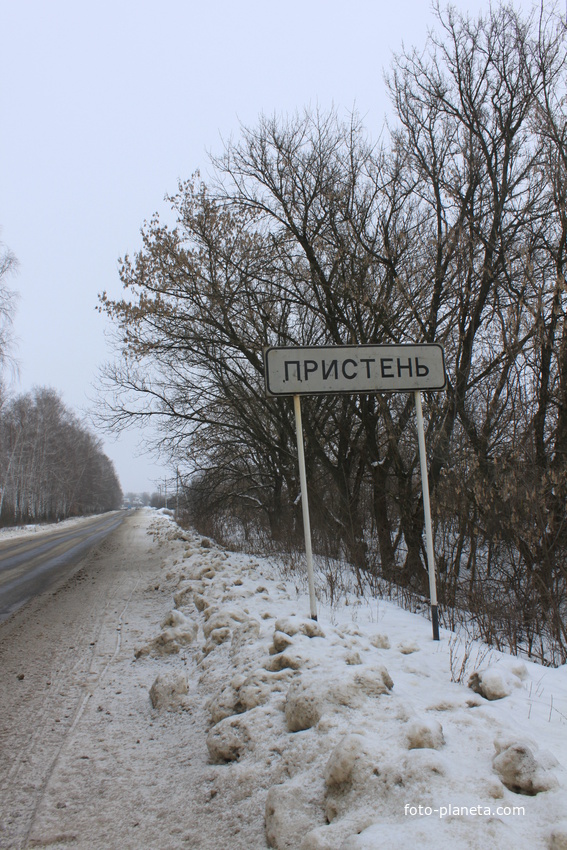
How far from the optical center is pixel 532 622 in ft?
18.3

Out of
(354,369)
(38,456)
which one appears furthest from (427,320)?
(38,456)

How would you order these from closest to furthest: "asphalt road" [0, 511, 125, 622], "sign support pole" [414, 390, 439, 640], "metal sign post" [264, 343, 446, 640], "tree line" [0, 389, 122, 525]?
1. "sign support pole" [414, 390, 439, 640]
2. "metal sign post" [264, 343, 446, 640]
3. "asphalt road" [0, 511, 125, 622]
4. "tree line" [0, 389, 122, 525]

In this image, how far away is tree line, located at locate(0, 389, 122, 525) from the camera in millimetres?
38625

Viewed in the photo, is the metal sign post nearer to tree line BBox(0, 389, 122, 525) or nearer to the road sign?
the road sign

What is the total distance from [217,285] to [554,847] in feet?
33.1

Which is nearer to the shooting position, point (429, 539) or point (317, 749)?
point (317, 749)

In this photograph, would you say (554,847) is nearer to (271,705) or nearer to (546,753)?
(546,753)

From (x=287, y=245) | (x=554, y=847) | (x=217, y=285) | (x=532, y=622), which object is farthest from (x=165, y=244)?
(x=554, y=847)

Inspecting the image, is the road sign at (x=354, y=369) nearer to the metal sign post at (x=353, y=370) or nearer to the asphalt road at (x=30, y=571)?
the metal sign post at (x=353, y=370)

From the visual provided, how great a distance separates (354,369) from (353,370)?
1cm

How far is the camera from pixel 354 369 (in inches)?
203

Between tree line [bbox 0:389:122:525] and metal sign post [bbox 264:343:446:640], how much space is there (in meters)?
28.3
